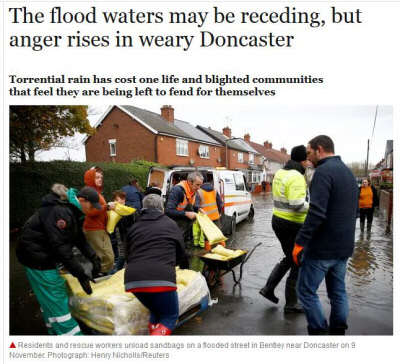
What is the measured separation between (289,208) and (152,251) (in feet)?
5.92

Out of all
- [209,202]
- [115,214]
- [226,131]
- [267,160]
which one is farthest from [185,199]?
[267,160]

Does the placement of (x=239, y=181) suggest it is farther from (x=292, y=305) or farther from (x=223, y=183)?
(x=292, y=305)

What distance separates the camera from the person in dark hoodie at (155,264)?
245 centimetres

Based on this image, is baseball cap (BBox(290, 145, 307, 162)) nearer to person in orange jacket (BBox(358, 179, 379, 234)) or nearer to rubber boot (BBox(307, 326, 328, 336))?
rubber boot (BBox(307, 326, 328, 336))

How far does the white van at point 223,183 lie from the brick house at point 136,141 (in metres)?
12.8

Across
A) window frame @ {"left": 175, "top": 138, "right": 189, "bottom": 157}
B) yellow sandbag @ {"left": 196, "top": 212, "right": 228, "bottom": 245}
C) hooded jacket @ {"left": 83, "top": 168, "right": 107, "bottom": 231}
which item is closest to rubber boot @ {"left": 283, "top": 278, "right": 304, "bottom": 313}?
yellow sandbag @ {"left": 196, "top": 212, "right": 228, "bottom": 245}

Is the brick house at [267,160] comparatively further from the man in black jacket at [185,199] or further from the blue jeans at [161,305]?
the blue jeans at [161,305]

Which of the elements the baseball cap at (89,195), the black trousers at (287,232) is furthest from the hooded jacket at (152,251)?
the black trousers at (287,232)

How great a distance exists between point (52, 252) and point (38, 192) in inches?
282

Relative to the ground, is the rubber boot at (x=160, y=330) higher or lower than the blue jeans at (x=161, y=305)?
lower

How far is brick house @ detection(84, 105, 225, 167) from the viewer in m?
20.7

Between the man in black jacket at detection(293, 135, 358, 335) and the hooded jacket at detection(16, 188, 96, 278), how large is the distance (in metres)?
2.21
